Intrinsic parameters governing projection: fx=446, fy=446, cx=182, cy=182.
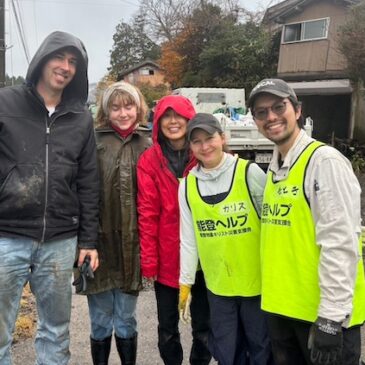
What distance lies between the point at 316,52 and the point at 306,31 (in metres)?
1.12

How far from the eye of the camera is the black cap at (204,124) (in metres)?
2.54

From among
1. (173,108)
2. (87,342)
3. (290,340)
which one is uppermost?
(173,108)

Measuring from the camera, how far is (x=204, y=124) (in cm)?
254

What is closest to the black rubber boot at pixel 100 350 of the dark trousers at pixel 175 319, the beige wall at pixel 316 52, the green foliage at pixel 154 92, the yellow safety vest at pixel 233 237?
the dark trousers at pixel 175 319

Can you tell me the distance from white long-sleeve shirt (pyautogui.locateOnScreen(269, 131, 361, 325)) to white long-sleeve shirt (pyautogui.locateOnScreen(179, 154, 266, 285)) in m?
0.56

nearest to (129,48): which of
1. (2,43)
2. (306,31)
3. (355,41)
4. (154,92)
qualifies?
(154,92)

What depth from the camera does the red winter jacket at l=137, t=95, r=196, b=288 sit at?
2.76 metres

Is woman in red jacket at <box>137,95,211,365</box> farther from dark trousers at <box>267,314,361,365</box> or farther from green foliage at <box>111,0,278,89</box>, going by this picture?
green foliage at <box>111,0,278,89</box>

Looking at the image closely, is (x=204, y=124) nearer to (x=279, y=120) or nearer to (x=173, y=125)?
(x=173, y=125)

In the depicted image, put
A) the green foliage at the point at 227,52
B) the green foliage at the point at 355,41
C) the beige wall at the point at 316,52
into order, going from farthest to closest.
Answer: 1. the green foliage at the point at 227,52
2. the beige wall at the point at 316,52
3. the green foliage at the point at 355,41

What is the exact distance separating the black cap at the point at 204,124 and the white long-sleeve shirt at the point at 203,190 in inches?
7.2

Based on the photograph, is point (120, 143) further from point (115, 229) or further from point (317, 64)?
point (317, 64)

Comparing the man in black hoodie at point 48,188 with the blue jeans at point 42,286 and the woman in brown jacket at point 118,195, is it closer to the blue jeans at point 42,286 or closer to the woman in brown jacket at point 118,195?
the blue jeans at point 42,286

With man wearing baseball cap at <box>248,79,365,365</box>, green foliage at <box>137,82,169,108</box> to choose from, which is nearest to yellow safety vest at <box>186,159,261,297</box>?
man wearing baseball cap at <box>248,79,365,365</box>
